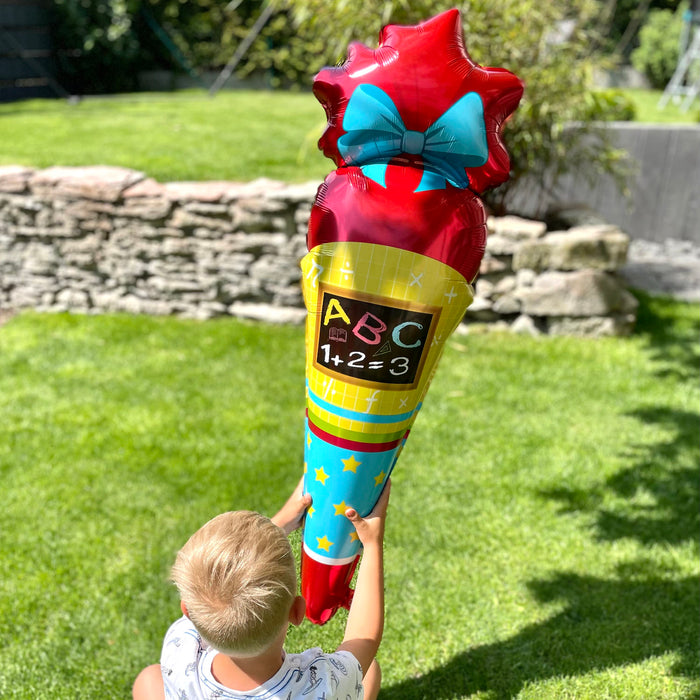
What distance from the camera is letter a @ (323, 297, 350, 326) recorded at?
152 centimetres

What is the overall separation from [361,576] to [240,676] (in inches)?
12.1

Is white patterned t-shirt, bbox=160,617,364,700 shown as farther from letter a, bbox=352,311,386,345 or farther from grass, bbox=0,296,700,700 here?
letter a, bbox=352,311,386,345

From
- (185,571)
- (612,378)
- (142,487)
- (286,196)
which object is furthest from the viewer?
(286,196)

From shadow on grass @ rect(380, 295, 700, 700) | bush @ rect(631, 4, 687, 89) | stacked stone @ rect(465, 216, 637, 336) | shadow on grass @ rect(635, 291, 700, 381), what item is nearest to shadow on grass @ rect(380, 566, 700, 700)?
shadow on grass @ rect(380, 295, 700, 700)

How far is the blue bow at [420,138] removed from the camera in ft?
4.91

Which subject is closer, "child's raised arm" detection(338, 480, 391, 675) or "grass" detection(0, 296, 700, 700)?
"child's raised arm" detection(338, 480, 391, 675)

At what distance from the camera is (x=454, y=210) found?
4.95ft

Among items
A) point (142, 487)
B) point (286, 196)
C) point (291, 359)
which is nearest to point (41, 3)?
point (286, 196)

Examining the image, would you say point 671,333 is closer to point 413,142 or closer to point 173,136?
point 413,142

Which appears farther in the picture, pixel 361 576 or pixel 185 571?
pixel 361 576

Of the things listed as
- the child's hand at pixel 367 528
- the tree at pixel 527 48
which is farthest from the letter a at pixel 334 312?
the tree at pixel 527 48

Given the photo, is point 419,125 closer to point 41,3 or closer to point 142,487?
point 142,487

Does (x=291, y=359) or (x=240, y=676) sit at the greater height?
(x=240, y=676)

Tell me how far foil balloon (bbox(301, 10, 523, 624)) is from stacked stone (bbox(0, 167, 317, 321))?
3.18 meters
